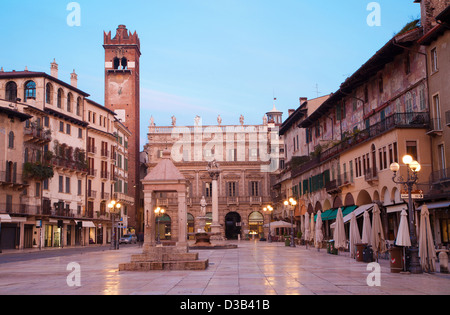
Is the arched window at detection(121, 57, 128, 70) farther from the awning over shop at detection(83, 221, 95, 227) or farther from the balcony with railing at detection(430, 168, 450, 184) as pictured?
the balcony with railing at detection(430, 168, 450, 184)

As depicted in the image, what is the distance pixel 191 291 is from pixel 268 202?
83545 millimetres

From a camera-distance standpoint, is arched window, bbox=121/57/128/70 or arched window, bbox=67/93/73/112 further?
arched window, bbox=121/57/128/70

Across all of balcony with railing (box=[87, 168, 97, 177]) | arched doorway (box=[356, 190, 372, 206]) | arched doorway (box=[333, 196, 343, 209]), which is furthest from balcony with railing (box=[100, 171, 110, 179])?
arched doorway (box=[356, 190, 372, 206])

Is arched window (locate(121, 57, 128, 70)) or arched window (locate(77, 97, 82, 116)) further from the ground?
arched window (locate(121, 57, 128, 70))

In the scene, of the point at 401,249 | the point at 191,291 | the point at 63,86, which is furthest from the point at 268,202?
the point at 191,291

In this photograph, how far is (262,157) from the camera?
9888 cm

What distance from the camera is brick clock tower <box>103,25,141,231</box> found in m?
93.8

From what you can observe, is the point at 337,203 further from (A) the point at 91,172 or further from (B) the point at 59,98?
(A) the point at 91,172

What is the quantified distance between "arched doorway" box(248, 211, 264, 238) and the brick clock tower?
1997 centimetres

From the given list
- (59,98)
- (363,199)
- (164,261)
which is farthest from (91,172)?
(164,261)

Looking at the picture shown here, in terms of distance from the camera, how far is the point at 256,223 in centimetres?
9894

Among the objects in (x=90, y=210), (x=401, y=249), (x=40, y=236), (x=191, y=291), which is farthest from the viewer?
(x=90, y=210)

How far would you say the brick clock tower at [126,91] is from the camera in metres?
93.8
